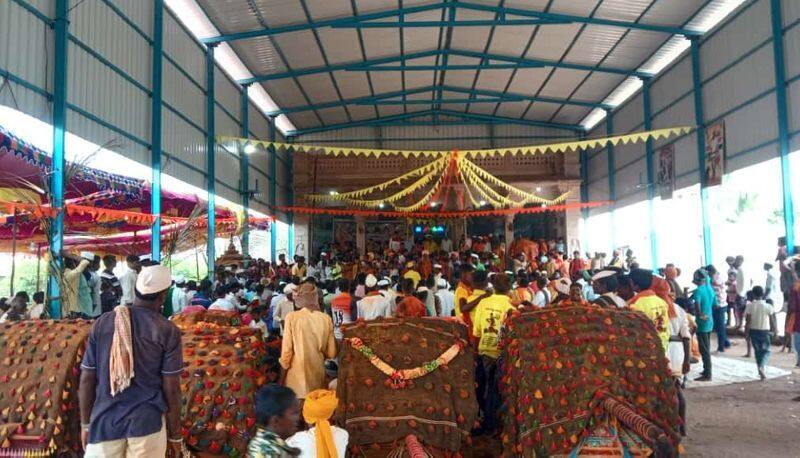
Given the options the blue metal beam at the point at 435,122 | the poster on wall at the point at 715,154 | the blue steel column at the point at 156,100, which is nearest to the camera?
the blue steel column at the point at 156,100

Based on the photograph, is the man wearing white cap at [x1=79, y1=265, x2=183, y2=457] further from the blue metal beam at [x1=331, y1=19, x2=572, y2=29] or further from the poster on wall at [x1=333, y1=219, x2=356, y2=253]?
the poster on wall at [x1=333, y1=219, x2=356, y2=253]

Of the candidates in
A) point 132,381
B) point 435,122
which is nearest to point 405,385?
point 132,381

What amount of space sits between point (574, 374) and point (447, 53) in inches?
508

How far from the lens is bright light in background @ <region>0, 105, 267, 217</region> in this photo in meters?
7.18

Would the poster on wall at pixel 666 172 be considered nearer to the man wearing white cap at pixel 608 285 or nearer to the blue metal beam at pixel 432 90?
the blue metal beam at pixel 432 90

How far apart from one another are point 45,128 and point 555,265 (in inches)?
410

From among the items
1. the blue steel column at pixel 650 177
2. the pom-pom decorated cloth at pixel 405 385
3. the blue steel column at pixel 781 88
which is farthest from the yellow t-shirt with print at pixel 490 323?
the blue steel column at pixel 650 177

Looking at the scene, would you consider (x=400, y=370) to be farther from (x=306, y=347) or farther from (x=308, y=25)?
(x=308, y=25)

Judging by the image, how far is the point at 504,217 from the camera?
66.2ft

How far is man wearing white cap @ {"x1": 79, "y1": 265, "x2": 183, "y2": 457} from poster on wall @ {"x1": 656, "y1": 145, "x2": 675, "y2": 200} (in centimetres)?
1454

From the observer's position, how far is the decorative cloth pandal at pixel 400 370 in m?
3.78

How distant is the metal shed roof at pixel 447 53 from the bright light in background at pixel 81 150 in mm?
3321

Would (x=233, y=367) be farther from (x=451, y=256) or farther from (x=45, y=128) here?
(x=451, y=256)

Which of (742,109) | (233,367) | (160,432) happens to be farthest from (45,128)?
(742,109)
